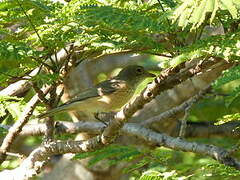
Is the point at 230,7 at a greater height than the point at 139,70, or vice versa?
the point at 230,7

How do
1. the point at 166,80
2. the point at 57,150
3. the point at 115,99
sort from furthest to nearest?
1. the point at 115,99
2. the point at 57,150
3. the point at 166,80

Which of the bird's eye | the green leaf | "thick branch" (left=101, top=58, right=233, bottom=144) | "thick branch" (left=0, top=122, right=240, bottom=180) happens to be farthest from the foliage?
the bird's eye

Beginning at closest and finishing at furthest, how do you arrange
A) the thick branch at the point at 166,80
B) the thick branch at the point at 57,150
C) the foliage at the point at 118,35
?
1. the foliage at the point at 118,35
2. the thick branch at the point at 166,80
3. the thick branch at the point at 57,150

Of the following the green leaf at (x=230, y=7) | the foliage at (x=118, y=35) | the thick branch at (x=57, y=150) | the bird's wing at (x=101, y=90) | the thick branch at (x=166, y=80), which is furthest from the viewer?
the bird's wing at (x=101, y=90)

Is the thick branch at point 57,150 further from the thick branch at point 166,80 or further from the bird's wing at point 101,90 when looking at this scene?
the bird's wing at point 101,90

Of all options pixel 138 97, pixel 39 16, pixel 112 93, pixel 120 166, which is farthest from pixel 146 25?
pixel 120 166

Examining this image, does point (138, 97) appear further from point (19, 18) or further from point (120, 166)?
point (120, 166)

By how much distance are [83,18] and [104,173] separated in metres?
4.55

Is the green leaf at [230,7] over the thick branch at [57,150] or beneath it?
over

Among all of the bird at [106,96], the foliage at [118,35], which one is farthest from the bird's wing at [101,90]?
the foliage at [118,35]

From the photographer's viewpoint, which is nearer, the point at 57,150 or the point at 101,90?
the point at 57,150

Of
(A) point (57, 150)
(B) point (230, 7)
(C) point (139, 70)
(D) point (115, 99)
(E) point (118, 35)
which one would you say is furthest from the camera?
(C) point (139, 70)

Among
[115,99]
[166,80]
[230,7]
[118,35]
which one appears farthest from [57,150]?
[230,7]

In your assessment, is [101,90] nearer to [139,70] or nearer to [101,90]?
[101,90]
